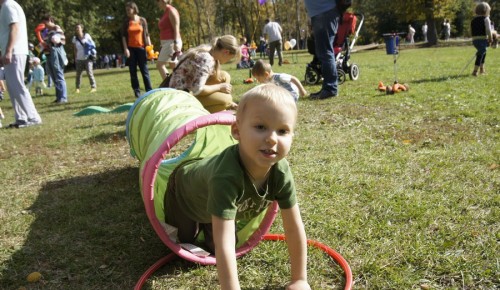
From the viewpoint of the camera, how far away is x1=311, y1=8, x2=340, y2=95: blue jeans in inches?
298

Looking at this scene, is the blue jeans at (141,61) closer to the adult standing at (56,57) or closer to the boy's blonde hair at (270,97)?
the adult standing at (56,57)

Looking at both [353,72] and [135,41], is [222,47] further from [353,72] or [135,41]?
[353,72]

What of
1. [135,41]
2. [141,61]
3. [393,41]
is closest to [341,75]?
[393,41]

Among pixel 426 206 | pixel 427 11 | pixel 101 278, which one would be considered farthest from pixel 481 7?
pixel 427 11

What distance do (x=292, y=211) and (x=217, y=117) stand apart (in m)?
0.73

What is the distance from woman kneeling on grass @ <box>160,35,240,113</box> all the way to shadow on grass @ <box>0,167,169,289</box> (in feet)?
5.35

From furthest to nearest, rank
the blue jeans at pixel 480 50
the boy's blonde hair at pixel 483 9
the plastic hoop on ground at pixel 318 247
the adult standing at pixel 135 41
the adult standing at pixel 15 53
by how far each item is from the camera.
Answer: the boy's blonde hair at pixel 483 9 → the blue jeans at pixel 480 50 → the adult standing at pixel 135 41 → the adult standing at pixel 15 53 → the plastic hoop on ground at pixel 318 247

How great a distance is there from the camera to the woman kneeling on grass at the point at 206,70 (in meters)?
5.18

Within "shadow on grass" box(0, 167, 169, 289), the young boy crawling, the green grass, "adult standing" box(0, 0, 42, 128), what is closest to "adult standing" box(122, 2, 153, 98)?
"adult standing" box(0, 0, 42, 128)

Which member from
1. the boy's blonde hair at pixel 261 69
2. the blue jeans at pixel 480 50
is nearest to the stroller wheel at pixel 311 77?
the blue jeans at pixel 480 50

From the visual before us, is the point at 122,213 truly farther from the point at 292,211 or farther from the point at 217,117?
the point at 292,211

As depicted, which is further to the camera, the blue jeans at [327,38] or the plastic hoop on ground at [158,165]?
the blue jeans at [327,38]

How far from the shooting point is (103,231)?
Result: 10.4 feet

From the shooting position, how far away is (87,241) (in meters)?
3.05
